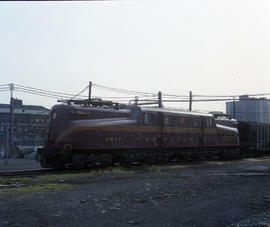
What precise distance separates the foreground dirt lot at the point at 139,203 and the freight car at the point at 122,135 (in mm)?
5086

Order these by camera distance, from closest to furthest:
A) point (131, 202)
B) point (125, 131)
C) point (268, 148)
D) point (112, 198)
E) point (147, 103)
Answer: point (131, 202) < point (112, 198) < point (125, 131) < point (268, 148) < point (147, 103)

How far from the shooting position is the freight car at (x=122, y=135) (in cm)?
1772

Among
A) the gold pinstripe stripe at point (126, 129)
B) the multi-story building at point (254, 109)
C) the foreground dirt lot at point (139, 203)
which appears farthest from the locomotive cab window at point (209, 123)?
the multi-story building at point (254, 109)

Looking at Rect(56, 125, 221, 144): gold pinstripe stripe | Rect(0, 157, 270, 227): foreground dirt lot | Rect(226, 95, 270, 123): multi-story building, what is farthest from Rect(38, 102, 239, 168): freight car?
Rect(226, 95, 270, 123): multi-story building

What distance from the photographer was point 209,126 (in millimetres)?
26141

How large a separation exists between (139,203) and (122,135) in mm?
11256

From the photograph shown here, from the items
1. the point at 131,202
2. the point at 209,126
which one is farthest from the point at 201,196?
the point at 209,126

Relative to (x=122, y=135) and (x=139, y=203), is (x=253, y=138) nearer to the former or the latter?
(x=122, y=135)

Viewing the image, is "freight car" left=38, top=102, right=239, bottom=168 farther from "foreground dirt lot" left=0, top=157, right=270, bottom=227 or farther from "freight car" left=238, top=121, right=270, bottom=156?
"freight car" left=238, top=121, right=270, bottom=156

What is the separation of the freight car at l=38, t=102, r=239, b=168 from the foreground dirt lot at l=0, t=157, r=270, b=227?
509cm

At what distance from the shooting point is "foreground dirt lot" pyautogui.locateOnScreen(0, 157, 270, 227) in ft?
22.2

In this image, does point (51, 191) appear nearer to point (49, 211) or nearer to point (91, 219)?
point (49, 211)

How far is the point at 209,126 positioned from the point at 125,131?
9288 millimetres

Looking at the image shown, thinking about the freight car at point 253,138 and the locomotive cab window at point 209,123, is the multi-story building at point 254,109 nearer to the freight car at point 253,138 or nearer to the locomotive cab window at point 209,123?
the freight car at point 253,138
